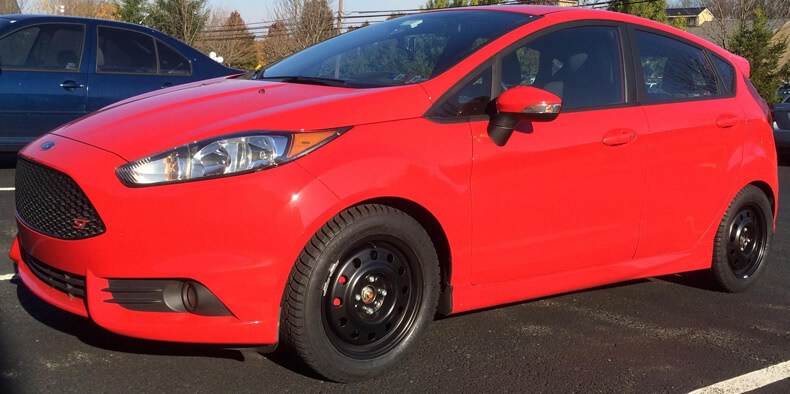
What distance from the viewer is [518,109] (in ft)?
11.8

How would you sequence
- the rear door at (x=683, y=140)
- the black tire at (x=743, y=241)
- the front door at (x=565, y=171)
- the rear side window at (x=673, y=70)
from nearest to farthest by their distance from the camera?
the front door at (x=565, y=171) < the rear door at (x=683, y=140) < the rear side window at (x=673, y=70) < the black tire at (x=743, y=241)

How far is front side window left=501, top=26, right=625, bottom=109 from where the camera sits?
4.08m

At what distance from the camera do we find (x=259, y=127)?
3213 millimetres

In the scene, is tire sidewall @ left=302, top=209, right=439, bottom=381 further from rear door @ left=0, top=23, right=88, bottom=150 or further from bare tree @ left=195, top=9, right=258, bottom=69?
bare tree @ left=195, top=9, right=258, bottom=69

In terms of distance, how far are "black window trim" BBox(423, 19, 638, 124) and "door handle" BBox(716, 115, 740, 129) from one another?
64cm

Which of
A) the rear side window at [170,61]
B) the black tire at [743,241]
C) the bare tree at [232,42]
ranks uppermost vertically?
the rear side window at [170,61]

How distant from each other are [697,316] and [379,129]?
2320 millimetres

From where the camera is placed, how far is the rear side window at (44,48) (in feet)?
27.1

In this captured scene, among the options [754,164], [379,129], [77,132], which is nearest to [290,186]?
[379,129]

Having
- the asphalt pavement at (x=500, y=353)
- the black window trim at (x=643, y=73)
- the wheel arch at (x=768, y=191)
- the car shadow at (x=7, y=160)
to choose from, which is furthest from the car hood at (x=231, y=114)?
the car shadow at (x=7, y=160)

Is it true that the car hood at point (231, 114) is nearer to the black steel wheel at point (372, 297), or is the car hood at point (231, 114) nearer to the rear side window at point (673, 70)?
the black steel wheel at point (372, 297)

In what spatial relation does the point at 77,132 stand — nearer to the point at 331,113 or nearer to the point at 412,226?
the point at 331,113

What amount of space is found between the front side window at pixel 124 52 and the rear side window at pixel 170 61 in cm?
7

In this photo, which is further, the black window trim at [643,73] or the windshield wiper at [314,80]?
the black window trim at [643,73]
